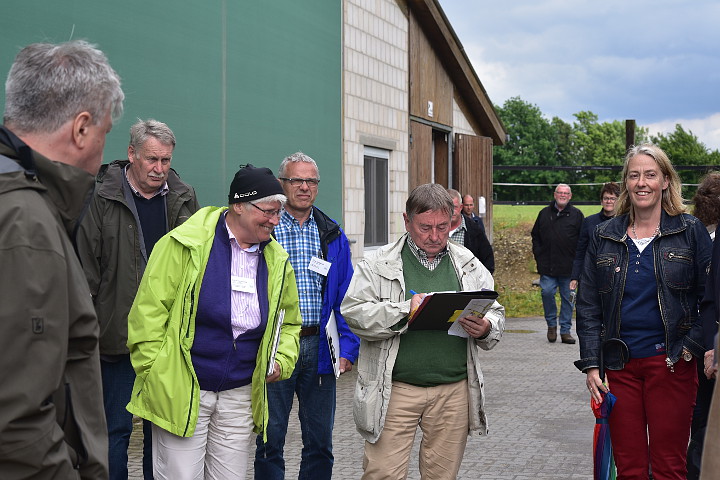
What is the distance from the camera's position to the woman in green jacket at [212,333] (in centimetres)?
431

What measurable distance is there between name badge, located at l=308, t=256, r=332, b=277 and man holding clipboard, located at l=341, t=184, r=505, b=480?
78 centimetres

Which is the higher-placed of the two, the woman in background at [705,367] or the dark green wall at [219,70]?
the dark green wall at [219,70]

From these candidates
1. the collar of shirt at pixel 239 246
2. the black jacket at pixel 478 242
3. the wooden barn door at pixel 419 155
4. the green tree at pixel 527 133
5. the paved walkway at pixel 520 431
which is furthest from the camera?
the green tree at pixel 527 133

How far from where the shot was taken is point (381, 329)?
4.61 meters

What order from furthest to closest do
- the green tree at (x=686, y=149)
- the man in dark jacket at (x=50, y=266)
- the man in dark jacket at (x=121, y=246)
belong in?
1. the green tree at (x=686, y=149)
2. the man in dark jacket at (x=121, y=246)
3. the man in dark jacket at (x=50, y=266)

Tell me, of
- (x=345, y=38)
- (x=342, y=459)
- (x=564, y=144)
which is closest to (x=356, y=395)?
(x=342, y=459)

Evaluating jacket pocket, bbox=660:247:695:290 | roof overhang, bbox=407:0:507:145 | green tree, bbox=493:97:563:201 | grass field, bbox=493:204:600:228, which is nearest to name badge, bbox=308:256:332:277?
jacket pocket, bbox=660:247:695:290

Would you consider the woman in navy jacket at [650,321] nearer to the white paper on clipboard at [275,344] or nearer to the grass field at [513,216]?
the white paper on clipboard at [275,344]

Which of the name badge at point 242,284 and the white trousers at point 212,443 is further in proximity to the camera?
the name badge at point 242,284

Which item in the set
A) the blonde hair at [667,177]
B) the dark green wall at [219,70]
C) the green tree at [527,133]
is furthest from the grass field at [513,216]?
the green tree at [527,133]

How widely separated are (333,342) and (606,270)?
1.63 meters

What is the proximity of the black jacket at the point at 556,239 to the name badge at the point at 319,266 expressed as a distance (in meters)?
8.92

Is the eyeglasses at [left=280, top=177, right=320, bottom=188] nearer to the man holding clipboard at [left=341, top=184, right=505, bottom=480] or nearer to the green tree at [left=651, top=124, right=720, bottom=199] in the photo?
the man holding clipboard at [left=341, top=184, right=505, bottom=480]

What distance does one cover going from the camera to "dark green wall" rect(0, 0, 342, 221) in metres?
7.79
